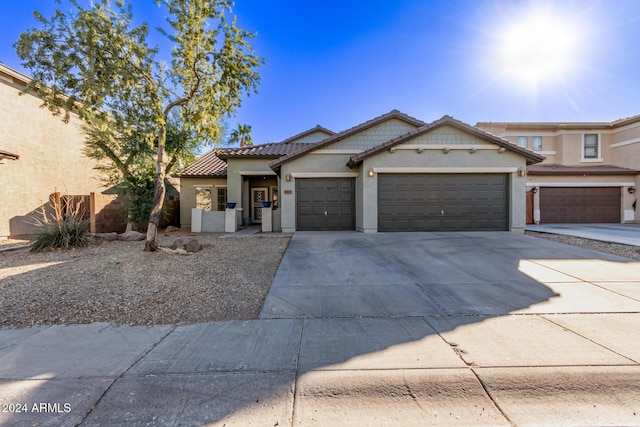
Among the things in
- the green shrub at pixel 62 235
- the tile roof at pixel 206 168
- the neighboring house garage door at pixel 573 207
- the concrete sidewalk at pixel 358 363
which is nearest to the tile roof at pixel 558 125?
the neighboring house garage door at pixel 573 207

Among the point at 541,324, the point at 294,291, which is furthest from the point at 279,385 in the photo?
the point at 541,324

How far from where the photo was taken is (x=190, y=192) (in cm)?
1647

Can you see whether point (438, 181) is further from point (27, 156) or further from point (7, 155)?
point (27, 156)

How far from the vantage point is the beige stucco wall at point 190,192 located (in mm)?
16391

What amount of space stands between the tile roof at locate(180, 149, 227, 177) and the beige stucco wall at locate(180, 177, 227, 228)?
395 mm

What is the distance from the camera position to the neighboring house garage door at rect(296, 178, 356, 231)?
11719mm

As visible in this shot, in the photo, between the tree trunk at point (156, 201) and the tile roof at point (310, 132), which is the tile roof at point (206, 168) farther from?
the tree trunk at point (156, 201)

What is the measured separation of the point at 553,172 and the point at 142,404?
67.0ft

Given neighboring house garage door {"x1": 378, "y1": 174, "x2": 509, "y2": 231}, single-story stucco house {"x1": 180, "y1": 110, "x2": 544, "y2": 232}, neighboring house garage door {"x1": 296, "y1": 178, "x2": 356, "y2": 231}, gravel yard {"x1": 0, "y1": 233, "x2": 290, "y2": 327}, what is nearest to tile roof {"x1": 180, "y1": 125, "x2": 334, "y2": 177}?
single-story stucco house {"x1": 180, "y1": 110, "x2": 544, "y2": 232}

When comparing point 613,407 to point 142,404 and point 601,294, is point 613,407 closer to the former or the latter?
point 601,294

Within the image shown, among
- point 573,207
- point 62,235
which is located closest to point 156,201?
point 62,235

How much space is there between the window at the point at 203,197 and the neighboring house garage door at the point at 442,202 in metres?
11.1

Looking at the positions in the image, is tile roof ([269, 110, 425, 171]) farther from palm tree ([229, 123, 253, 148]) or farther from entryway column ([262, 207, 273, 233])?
palm tree ([229, 123, 253, 148])

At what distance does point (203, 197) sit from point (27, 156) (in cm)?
772
